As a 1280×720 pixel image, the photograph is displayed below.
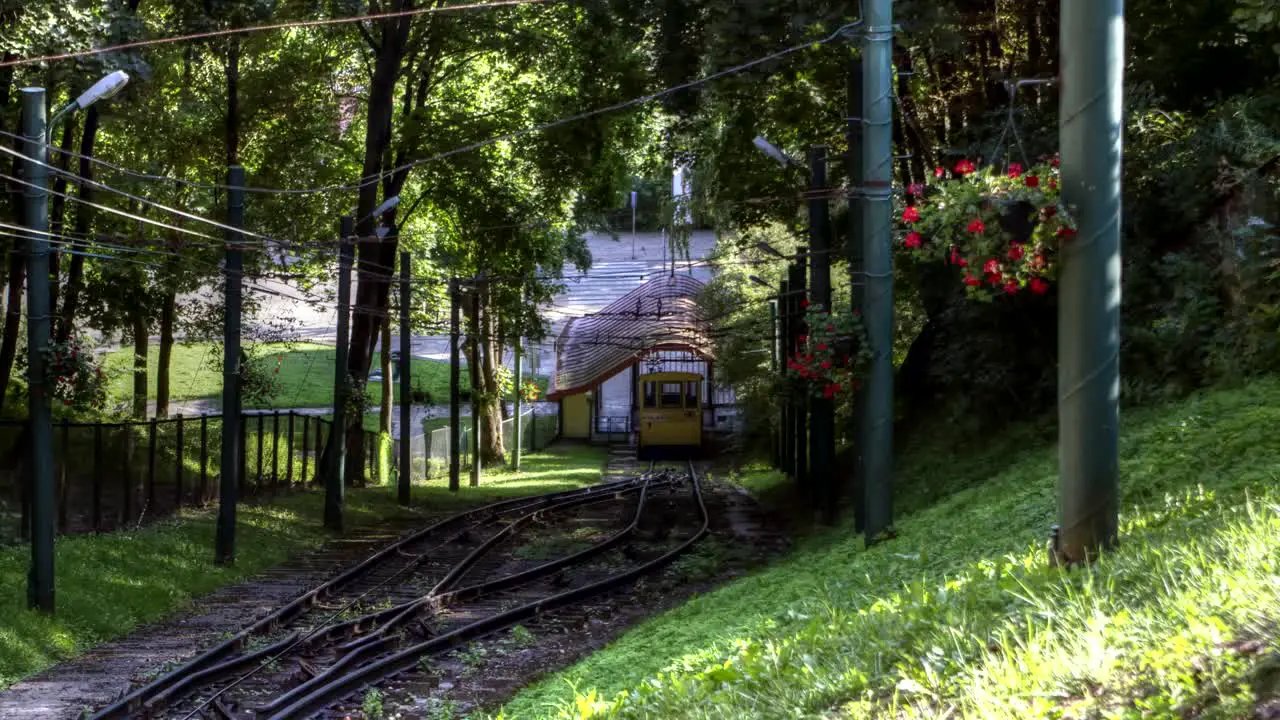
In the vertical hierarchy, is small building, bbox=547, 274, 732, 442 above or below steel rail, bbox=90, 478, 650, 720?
above

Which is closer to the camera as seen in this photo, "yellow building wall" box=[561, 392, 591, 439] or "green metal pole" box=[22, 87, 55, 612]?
"green metal pole" box=[22, 87, 55, 612]

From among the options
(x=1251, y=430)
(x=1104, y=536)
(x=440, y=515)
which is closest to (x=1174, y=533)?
(x=1104, y=536)

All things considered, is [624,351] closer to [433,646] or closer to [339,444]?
[339,444]

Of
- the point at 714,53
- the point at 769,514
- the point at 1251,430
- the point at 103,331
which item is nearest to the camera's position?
the point at 1251,430

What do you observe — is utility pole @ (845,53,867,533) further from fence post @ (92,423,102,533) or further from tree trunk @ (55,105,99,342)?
tree trunk @ (55,105,99,342)

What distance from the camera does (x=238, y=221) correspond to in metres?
19.3

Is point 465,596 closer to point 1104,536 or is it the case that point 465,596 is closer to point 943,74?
point 1104,536

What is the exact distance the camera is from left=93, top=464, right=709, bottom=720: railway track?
11508mm

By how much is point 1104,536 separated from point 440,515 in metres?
21.7

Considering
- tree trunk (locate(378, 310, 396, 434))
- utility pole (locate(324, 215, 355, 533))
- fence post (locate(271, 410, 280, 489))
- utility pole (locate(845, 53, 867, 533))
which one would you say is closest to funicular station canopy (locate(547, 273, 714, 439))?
tree trunk (locate(378, 310, 396, 434))

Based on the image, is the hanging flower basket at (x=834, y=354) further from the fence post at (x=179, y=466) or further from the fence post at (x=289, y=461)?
the fence post at (x=289, y=461)

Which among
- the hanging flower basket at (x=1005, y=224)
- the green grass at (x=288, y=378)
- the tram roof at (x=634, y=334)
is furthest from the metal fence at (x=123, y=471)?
the green grass at (x=288, y=378)

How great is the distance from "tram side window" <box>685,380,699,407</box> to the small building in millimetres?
1062

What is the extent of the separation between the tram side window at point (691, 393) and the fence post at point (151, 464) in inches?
1047
